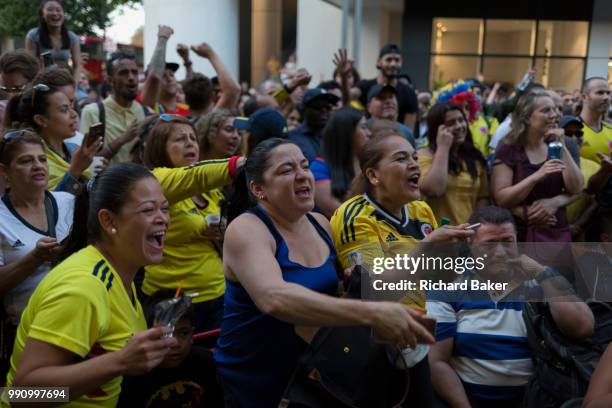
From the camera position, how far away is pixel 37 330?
1.97m

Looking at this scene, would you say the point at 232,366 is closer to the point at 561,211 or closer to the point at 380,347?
the point at 380,347

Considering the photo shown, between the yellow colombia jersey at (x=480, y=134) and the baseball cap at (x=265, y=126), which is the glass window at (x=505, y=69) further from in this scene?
the baseball cap at (x=265, y=126)

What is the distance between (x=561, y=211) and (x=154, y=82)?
3744 millimetres

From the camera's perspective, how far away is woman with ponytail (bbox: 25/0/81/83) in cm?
643

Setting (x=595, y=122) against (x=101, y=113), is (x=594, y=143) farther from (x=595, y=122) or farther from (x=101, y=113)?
(x=101, y=113)

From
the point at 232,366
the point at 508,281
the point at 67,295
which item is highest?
the point at 67,295

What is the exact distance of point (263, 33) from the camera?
89.4ft

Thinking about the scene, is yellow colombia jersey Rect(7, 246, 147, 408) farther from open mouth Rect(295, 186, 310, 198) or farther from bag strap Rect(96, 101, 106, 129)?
bag strap Rect(96, 101, 106, 129)

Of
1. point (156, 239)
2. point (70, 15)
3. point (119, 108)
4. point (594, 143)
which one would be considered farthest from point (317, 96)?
point (70, 15)

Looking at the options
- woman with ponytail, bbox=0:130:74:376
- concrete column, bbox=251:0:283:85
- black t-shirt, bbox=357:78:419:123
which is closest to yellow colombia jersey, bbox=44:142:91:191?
woman with ponytail, bbox=0:130:74:376

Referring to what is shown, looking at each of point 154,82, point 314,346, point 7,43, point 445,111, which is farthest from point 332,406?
point 7,43

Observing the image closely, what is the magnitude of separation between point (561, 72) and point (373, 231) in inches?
743

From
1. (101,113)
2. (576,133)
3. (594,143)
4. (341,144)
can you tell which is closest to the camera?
(341,144)

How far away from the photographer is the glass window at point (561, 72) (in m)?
19.1
